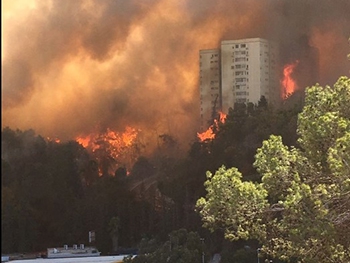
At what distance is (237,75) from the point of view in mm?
11430

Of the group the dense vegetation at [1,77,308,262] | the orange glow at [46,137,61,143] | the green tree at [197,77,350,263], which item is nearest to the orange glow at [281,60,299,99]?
the dense vegetation at [1,77,308,262]

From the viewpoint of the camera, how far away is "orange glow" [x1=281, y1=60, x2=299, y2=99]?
11674 millimetres

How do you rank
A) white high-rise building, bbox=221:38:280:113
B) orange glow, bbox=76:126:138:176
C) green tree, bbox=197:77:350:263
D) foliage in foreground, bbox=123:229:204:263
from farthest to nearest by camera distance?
white high-rise building, bbox=221:38:280:113 < orange glow, bbox=76:126:138:176 < foliage in foreground, bbox=123:229:204:263 < green tree, bbox=197:77:350:263

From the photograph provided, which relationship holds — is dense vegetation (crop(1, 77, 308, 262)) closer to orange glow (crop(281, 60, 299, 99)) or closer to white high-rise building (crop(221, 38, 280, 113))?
white high-rise building (crop(221, 38, 280, 113))

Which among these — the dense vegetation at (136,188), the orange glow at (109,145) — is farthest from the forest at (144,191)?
the orange glow at (109,145)

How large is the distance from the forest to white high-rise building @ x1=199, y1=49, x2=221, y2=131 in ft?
1.12

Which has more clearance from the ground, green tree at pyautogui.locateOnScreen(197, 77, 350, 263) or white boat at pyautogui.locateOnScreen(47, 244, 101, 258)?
green tree at pyautogui.locateOnScreen(197, 77, 350, 263)

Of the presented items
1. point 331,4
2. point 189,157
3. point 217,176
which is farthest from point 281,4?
point 217,176

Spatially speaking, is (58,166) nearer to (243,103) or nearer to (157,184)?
(157,184)

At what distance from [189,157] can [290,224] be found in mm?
5632

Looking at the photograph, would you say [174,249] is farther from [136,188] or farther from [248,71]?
[248,71]

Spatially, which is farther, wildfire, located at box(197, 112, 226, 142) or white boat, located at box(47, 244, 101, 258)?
wildfire, located at box(197, 112, 226, 142)

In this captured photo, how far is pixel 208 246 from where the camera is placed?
10.7m

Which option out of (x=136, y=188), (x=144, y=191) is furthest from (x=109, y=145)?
(x=144, y=191)
